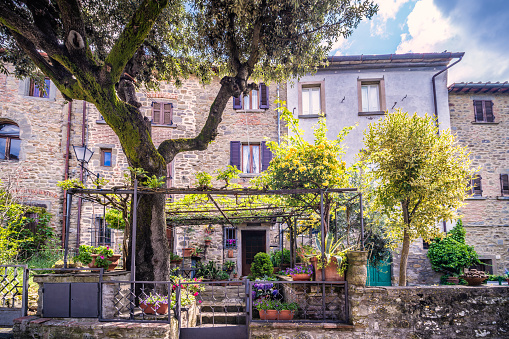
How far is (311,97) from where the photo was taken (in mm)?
14797

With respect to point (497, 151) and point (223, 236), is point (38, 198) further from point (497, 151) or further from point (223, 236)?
point (497, 151)

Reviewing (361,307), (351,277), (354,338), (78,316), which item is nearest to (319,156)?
(351,277)

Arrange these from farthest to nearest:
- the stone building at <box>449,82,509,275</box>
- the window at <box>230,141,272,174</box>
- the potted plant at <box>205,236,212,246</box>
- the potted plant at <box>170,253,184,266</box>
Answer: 1. the window at <box>230,141,272,174</box>
2. the potted plant at <box>205,236,212,246</box>
3. the stone building at <box>449,82,509,275</box>
4. the potted plant at <box>170,253,184,266</box>

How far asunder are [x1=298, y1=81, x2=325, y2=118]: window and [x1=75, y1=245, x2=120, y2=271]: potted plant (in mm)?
9311

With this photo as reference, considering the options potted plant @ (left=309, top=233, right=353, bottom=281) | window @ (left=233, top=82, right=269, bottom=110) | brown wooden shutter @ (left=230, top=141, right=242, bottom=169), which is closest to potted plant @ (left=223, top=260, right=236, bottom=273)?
brown wooden shutter @ (left=230, top=141, right=242, bottom=169)

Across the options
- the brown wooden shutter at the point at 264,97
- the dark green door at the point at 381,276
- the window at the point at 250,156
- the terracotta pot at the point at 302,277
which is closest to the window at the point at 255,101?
the brown wooden shutter at the point at 264,97

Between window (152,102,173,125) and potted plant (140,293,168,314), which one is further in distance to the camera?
window (152,102,173,125)

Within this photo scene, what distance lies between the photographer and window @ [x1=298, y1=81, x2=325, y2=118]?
14.6 meters

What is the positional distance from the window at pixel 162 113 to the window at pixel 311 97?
5384 millimetres

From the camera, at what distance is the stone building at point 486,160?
13586 millimetres

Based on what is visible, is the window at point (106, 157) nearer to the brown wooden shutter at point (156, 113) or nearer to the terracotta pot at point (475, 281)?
the brown wooden shutter at point (156, 113)

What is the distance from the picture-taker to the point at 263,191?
636 cm

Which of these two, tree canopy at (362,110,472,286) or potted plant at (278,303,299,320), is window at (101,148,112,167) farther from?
potted plant at (278,303,299,320)

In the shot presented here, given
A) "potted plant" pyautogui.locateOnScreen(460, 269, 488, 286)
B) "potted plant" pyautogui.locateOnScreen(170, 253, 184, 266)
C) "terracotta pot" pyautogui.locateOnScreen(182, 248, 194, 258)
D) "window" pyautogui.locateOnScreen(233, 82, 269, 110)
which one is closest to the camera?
"potted plant" pyautogui.locateOnScreen(460, 269, 488, 286)
